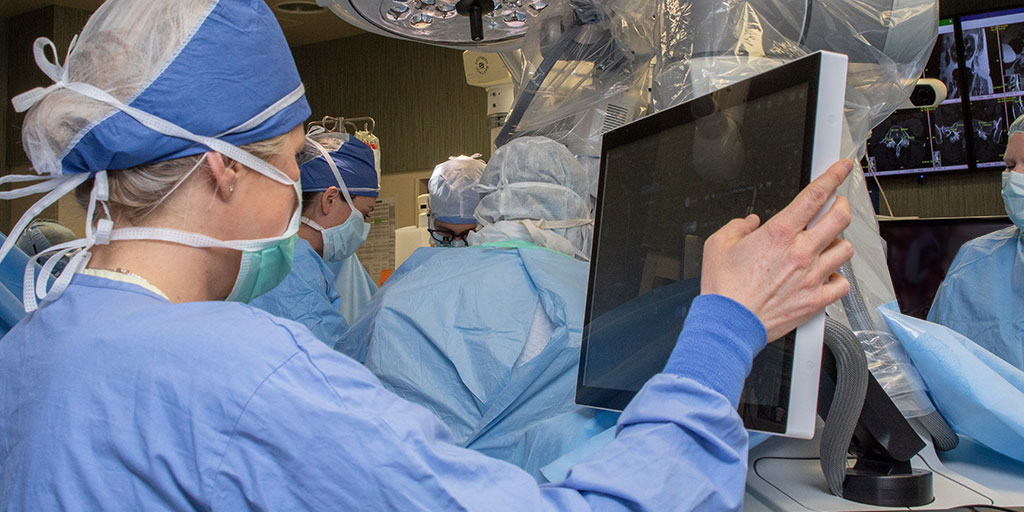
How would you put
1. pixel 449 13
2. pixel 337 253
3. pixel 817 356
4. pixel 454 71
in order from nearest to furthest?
pixel 817 356 < pixel 449 13 < pixel 337 253 < pixel 454 71

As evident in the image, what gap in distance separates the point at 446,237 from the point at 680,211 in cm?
164

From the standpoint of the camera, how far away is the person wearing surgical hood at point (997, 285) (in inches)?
87.7

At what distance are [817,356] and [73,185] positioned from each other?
754 mm

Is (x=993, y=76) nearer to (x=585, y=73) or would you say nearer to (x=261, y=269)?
(x=585, y=73)

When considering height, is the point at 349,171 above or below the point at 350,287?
above

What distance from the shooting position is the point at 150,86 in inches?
29.4

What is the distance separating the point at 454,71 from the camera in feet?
16.7

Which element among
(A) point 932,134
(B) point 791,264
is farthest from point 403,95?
(B) point 791,264

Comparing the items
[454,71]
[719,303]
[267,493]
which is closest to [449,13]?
[719,303]

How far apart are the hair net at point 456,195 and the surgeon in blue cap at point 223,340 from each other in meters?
1.57

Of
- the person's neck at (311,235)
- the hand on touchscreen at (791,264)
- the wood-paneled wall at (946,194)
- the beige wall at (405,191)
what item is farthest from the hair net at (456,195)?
the beige wall at (405,191)

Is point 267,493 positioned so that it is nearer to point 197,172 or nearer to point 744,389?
point 197,172

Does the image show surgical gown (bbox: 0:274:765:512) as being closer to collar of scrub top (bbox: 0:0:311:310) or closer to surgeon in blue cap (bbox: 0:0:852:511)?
surgeon in blue cap (bbox: 0:0:852:511)

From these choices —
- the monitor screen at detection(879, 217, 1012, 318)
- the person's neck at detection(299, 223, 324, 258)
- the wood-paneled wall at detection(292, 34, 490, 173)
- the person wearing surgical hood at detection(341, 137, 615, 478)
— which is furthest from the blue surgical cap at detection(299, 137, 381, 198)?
the wood-paneled wall at detection(292, 34, 490, 173)
